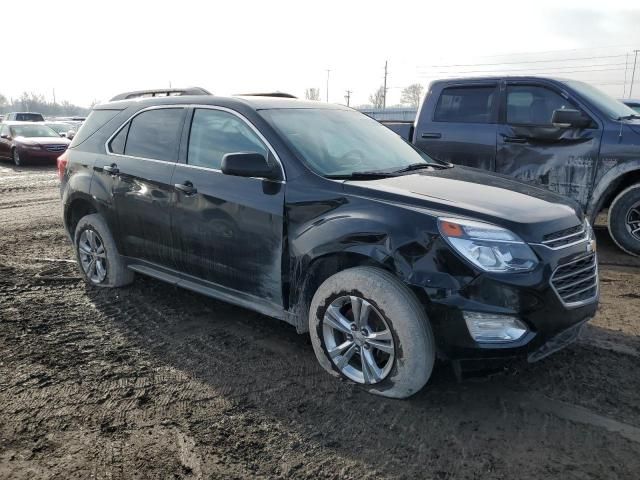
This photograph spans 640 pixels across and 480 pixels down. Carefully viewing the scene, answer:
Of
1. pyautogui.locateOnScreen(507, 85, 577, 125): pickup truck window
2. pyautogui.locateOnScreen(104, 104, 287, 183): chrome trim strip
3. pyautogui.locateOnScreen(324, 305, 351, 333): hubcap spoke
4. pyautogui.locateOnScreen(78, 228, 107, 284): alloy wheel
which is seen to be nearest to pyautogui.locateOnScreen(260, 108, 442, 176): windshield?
pyautogui.locateOnScreen(104, 104, 287, 183): chrome trim strip

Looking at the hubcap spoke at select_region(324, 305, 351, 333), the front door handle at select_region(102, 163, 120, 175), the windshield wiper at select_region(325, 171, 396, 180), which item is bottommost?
the hubcap spoke at select_region(324, 305, 351, 333)

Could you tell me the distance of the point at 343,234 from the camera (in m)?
3.16

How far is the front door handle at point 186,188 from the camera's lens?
13.1ft

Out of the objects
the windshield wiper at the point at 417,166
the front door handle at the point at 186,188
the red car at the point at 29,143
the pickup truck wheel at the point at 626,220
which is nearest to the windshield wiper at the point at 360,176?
the windshield wiper at the point at 417,166

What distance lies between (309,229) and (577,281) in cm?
159

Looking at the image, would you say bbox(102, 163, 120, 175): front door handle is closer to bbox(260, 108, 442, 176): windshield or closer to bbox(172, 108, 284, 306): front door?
bbox(172, 108, 284, 306): front door

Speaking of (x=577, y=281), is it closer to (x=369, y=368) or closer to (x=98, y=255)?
(x=369, y=368)

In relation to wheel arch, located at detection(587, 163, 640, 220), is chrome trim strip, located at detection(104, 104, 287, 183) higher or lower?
higher

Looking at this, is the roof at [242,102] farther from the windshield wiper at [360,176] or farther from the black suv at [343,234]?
the windshield wiper at [360,176]

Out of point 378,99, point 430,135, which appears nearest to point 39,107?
point 378,99

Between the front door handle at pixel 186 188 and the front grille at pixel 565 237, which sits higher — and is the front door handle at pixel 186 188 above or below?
above

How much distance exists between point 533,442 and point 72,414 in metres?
2.44

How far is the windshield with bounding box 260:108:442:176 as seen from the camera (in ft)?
12.1

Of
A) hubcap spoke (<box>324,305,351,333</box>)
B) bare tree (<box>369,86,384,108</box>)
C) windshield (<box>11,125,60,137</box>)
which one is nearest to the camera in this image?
hubcap spoke (<box>324,305,351,333</box>)
